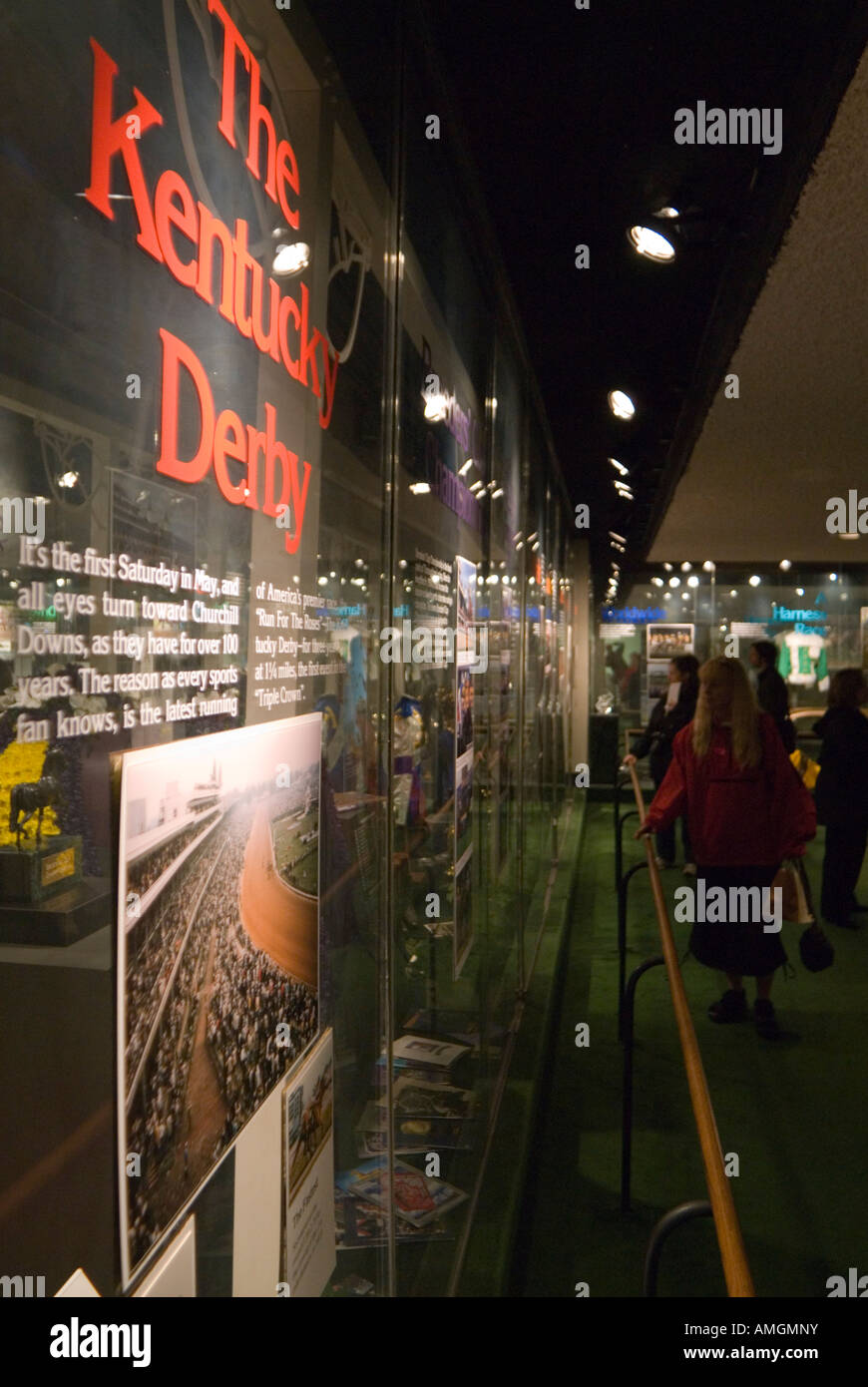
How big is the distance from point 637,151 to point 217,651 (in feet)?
9.23

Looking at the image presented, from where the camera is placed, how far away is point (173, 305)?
3.15ft

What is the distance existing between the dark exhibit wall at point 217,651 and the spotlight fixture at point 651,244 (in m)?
1.37

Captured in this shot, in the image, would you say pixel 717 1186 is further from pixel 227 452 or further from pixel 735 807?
pixel 735 807

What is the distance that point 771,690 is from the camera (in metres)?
7.77

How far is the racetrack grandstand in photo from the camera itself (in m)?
0.92

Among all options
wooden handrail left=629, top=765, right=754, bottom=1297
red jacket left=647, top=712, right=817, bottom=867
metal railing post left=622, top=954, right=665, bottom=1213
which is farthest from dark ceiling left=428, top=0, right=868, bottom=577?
metal railing post left=622, top=954, right=665, bottom=1213

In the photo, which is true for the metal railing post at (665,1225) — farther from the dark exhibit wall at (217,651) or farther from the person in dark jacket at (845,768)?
the person in dark jacket at (845,768)

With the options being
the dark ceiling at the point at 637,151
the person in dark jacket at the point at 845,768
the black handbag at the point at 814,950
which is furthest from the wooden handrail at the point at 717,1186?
the person in dark jacket at the point at 845,768

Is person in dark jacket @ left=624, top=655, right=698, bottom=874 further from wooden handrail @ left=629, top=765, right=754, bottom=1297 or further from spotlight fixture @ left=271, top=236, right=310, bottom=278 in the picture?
spotlight fixture @ left=271, top=236, right=310, bottom=278

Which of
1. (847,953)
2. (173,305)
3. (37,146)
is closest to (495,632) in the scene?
(173,305)

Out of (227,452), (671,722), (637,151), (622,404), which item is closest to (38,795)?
(227,452)
